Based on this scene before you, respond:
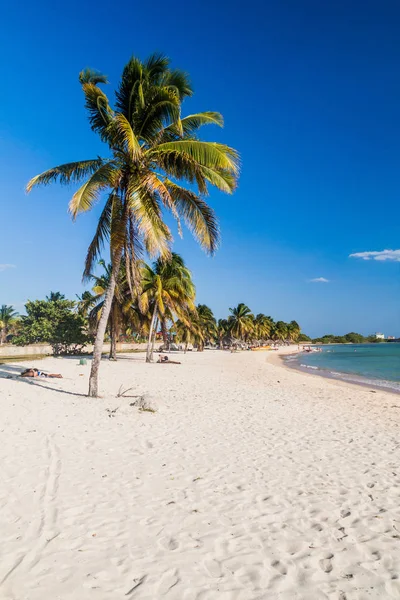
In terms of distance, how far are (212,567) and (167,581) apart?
46 cm

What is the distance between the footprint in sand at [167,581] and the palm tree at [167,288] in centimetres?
2483

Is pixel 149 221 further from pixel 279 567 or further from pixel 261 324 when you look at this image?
pixel 261 324

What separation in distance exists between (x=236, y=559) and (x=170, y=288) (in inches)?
1041

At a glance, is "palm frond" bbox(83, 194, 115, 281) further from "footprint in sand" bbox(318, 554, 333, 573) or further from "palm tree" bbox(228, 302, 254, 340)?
"palm tree" bbox(228, 302, 254, 340)

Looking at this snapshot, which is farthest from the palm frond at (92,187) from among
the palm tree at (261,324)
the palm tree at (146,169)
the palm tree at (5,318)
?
the palm tree at (261,324)

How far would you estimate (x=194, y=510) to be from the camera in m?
4.40

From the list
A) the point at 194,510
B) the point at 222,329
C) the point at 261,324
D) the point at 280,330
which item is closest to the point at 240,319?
the point at 222,329

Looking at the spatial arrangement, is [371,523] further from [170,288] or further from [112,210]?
[170,288]

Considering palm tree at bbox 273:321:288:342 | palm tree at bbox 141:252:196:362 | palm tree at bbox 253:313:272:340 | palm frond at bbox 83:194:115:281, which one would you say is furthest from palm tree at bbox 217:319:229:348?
palm frond at bbox 83:194:115:281

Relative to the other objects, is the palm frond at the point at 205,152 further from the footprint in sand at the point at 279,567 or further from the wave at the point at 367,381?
the wave at the point at 367,381

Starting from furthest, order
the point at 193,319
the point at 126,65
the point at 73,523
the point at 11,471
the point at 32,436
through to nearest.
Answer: the point at 193,319 → the point at 126,65 → the point at 32,436 → the point at 11,471 → the point at 73,523

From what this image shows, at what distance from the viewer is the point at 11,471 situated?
5340 mm

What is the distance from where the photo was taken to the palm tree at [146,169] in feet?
35.7

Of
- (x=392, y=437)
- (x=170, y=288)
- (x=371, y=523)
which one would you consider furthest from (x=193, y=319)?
(x=371, y=523)
